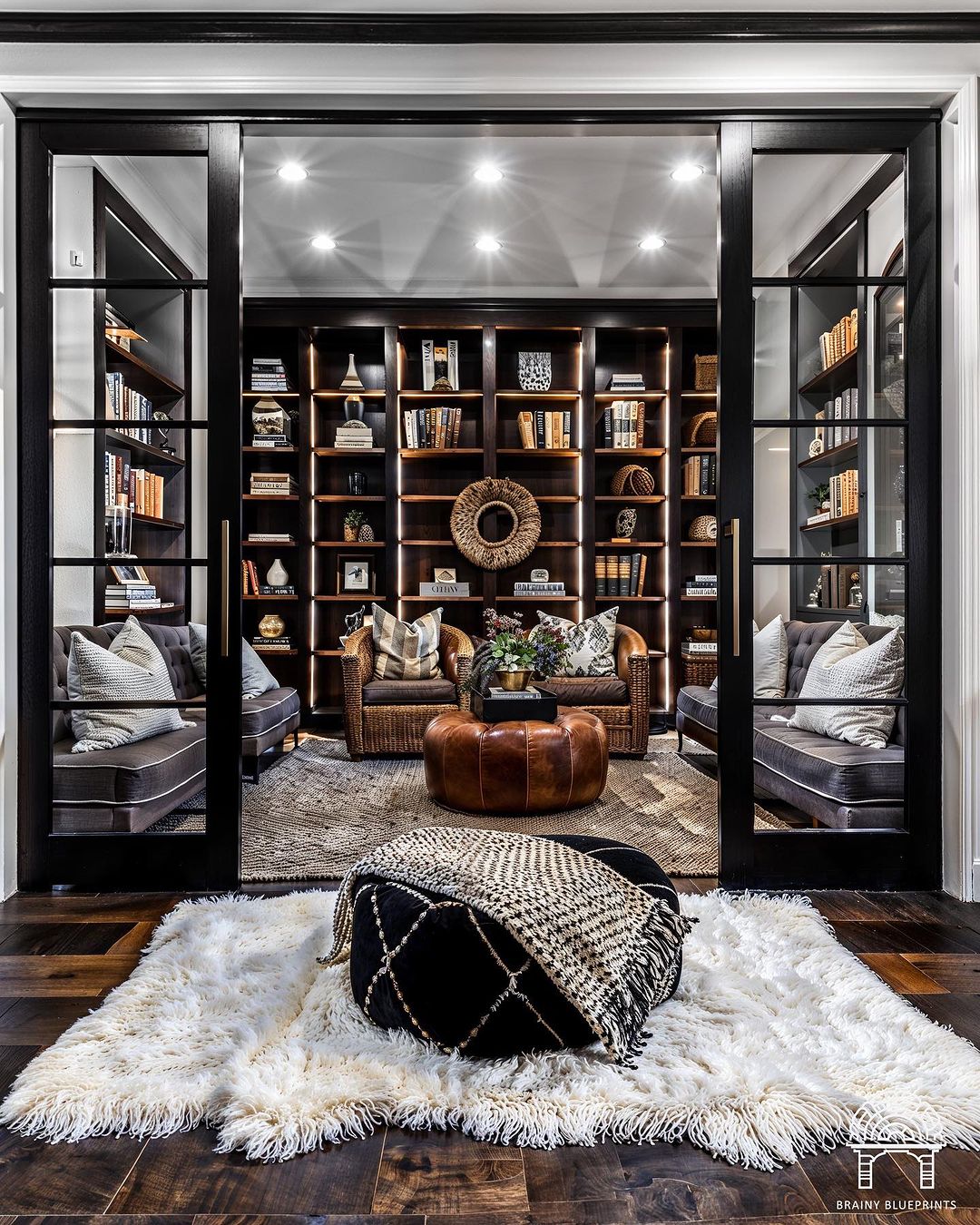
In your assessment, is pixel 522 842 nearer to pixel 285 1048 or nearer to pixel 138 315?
pixel 285 1048

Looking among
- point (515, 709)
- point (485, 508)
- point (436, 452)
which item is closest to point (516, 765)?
point (515, 709)

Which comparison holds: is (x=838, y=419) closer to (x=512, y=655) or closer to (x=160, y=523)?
(x=512, y=655)

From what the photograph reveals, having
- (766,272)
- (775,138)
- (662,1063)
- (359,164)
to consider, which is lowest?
(662,1063)

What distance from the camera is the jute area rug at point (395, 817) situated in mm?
3012

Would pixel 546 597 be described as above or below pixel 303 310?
below

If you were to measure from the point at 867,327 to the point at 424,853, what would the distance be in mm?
2313

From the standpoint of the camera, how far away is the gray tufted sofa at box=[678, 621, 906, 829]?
2.74 meters

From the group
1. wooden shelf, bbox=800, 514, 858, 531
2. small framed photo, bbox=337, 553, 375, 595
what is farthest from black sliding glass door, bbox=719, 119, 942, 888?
small framed photo, bbox=337, 553, 375, 595

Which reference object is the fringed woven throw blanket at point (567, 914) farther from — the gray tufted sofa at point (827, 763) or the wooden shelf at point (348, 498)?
the wooden shelf at point (348, 498)

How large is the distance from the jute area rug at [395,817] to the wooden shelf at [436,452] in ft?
7.57

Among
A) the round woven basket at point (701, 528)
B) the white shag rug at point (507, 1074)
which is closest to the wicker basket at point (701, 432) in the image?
the round woven basket at point (701, 528)

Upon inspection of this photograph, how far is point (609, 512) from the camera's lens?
20.5 ft

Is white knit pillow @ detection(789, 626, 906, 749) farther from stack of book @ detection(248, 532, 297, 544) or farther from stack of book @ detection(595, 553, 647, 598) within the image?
stack of book @ detection(248, 532, 297, 544)

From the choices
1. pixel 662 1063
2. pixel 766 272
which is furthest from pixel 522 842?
pixel 766 272
